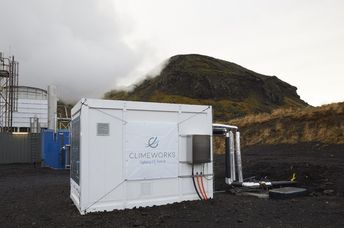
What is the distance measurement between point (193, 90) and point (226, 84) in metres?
8.57

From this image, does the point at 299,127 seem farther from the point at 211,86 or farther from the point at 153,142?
the point at 211,86

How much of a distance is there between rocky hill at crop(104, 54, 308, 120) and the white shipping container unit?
8099cm

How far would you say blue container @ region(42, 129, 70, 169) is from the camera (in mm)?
24922

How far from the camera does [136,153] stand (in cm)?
1014

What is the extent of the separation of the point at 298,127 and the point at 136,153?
2007cm

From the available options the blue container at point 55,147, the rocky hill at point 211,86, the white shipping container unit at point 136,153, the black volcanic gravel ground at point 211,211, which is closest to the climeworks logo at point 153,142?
the white shipping container unit at point 136,153

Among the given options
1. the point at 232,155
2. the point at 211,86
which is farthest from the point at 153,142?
the point at 211,86

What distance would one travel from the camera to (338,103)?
1137 inches

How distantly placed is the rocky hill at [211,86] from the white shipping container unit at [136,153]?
80989mm

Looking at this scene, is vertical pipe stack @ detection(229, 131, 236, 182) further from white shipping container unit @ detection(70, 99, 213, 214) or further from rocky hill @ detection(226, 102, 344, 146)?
rocky hill @ detection(226, 102, 344, 146)

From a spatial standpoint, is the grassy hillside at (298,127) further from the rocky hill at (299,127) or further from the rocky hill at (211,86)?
the rocky hill at (211,86)

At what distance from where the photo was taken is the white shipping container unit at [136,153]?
9586mm

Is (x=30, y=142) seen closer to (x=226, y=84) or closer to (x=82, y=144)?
(x=82, y=144)

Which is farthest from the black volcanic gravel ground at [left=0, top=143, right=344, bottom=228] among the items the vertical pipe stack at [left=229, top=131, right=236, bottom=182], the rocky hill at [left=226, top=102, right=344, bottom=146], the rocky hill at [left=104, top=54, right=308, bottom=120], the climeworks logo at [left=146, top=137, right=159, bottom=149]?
the rocky hill at [left=104, top=54, right=308, bottom=120]
